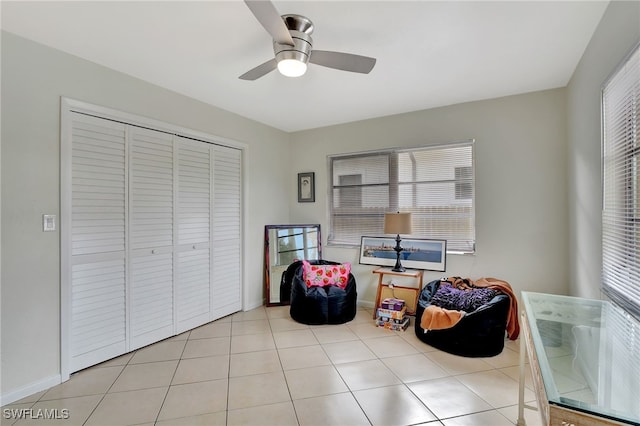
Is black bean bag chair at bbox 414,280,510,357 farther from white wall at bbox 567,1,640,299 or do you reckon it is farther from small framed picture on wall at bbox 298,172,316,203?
small framed picture on wall at bbox 298,172,316,203

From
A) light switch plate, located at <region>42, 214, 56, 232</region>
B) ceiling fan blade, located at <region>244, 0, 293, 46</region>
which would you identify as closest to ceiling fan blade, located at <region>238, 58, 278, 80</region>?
ceiling fan blade, located at <region>244, 0, 293, 46</region>

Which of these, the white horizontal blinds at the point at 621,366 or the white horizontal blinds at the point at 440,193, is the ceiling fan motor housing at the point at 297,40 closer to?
the white horizontal blinds at the point at 621,366

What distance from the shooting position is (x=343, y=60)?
75.4 inches

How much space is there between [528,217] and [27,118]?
14.5 ft

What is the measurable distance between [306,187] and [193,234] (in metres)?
1.81

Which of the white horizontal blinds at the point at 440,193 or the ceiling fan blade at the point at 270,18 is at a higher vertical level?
the ceiling fan blade at the point at 270,18

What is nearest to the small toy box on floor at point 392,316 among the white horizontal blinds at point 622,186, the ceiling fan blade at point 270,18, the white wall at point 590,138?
the white wall at point 590,138

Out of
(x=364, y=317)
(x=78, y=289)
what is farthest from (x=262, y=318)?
(x=78, y=289)

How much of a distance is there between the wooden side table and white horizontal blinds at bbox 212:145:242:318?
179 cm

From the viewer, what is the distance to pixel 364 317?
3.63 m

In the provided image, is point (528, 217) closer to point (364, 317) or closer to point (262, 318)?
point (364, 317)

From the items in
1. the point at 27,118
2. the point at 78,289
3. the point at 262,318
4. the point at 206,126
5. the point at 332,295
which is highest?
the point at 206,126

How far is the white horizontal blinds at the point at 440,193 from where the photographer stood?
339cm

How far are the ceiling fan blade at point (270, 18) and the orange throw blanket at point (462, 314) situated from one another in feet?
8.43
